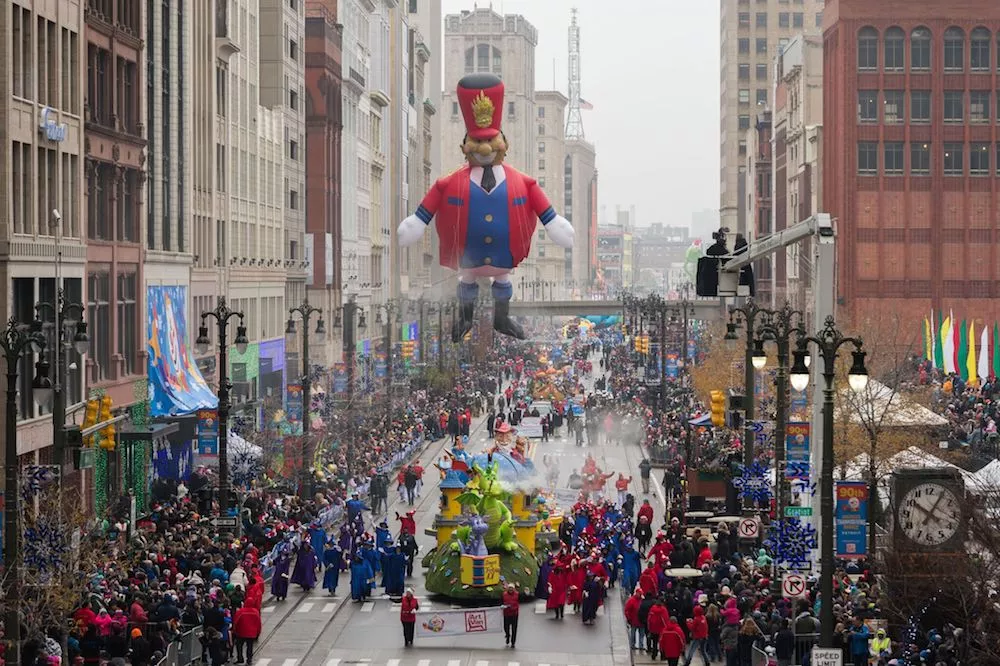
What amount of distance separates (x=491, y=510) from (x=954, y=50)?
79.3 metres

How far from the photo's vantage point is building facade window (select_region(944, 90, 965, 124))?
115 meters

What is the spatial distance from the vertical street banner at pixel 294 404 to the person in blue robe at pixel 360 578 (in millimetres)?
23031

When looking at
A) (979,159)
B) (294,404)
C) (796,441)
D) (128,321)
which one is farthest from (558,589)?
(979,159)

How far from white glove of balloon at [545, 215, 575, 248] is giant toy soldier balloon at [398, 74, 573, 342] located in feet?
2.42

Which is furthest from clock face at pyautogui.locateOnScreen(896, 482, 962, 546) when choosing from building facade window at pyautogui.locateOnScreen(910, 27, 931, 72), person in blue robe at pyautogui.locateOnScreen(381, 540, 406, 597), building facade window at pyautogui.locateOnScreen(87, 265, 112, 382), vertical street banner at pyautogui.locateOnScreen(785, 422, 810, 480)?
building facade window at pyautogui.locateOnScreen(910, 27, 931, 72)

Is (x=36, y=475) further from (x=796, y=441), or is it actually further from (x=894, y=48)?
(x=894, y=48)

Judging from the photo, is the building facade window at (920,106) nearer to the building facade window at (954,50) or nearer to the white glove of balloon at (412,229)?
the building facade window at (954,50)

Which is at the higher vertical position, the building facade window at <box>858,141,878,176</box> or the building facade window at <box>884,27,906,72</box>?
the building facade window at <box>884,27,906,72</box>

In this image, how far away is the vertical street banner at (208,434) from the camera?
46.0m

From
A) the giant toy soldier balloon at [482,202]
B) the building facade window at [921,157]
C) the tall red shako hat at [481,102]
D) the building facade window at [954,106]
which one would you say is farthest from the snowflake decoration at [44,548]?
the building facade window at [954,106]

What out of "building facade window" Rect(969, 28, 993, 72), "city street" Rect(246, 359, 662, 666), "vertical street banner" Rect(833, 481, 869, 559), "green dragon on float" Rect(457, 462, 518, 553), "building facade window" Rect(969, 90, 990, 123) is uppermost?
"building facade window" Rect(969, 28, 993, 72)

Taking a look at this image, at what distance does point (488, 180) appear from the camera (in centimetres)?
3572

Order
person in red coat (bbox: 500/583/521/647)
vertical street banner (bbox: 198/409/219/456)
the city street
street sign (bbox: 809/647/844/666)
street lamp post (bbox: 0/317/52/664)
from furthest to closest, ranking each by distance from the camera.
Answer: vertical street banner (bbox: 198/409/219/456)
person in red coat (bbox: 500/583/521/647)
the city street
street lamp post (bbox: 0/317/52/664)
street sign (bbox: 809/647/844/666)

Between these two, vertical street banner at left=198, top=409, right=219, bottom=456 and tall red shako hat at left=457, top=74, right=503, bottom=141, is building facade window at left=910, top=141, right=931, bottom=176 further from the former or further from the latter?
tall red shako hat at left=457, top=74, right=503, bottom=141
